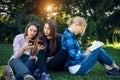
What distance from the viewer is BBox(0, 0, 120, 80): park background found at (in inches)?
432

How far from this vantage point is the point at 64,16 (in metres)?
14.7

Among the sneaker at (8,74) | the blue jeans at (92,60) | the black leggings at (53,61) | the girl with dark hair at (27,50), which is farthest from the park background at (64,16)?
the sneaker at (8,74)

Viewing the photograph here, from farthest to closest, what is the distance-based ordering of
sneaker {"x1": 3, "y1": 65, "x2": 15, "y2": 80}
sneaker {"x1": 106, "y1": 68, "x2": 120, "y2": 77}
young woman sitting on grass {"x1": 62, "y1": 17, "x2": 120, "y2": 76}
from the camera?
sneaker {"x1": 106, "y1": 68, "x2": 120, "y2": 77} → young woman sitting on grass {"x1": 62, "y1": 17, "x2": 120, "y2": 76} → sneaker {"x1": 3, "y1": 65, "x2": 15, "y2": 80}

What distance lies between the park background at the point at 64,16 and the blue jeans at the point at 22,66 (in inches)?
97.2

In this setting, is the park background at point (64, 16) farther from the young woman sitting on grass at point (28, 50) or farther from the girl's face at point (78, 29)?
the girl's face at point (78, 29)

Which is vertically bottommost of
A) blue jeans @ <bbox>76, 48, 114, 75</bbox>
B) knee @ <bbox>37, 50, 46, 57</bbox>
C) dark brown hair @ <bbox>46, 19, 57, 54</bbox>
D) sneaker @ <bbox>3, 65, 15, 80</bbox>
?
blue jeans @ <bbox>76, 48, 114, 75</bbox>

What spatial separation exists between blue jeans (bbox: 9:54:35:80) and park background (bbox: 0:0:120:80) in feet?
8.10

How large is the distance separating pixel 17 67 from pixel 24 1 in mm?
8609

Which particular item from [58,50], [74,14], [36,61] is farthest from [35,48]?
[74,14]

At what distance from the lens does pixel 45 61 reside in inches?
248

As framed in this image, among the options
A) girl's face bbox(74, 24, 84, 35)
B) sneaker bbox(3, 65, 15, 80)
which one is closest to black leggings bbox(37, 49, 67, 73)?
girl's face bbox(74, 24, 84, 35)

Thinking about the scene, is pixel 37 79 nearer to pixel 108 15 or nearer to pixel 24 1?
pixel 108 15

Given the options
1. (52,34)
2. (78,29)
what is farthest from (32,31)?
(78,29)

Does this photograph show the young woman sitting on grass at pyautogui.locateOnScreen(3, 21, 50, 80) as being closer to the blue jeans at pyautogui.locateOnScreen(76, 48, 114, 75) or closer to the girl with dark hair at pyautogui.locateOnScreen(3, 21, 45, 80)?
the girl with dark hair at pyautogui.locateOnScreen(3, 21, 45, 80)
